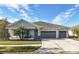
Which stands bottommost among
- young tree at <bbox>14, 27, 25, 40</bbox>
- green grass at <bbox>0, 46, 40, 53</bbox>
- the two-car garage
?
green grass at <bbox>0, 46, 40, 53</bbox>

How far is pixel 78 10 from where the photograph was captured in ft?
26.1

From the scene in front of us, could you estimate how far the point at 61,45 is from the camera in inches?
317

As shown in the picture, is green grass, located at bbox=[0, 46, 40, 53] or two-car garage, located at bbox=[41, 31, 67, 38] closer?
green grass, located at bbox=[0, 46, 40, 53]

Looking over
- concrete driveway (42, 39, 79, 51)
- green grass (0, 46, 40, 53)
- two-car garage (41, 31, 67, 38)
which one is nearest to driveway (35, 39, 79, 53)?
concrete driveway (42, 39, 79, 51)

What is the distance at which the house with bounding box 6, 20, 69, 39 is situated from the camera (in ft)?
26.3

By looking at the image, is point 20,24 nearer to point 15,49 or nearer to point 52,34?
point 15,49

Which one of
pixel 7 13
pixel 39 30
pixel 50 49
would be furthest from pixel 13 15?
pixel 50 49

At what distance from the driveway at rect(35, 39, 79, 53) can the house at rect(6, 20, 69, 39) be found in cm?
15

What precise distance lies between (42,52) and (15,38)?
2.86ft

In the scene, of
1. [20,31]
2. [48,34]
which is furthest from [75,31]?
[20,31]

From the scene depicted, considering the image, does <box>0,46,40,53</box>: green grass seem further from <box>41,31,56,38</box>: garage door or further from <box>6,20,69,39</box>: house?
<box>41,31,56,38</box>: garage door

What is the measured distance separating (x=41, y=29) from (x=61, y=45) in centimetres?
73

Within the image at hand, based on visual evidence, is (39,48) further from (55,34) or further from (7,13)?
(7,13)

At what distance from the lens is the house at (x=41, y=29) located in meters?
8.02
